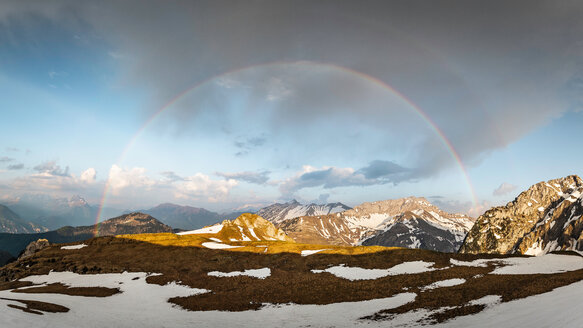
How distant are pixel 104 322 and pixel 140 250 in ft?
157

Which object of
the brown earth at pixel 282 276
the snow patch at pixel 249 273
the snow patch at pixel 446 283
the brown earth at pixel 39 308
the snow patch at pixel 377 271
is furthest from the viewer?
the snow patch at pixel 249 273

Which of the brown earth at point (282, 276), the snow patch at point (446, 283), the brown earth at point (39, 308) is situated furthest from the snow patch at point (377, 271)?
the brown earth at point (39, 308)

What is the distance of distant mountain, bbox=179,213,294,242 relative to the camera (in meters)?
129

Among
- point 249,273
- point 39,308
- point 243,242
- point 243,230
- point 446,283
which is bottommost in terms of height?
point 249,273

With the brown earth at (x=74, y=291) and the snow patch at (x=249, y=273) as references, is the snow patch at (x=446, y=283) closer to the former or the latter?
the snow patch at (x=249, y=273)

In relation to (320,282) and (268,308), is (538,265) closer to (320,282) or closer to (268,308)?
(320,282)

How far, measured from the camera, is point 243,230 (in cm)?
14575

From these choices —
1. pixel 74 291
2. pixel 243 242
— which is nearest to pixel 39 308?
pixel 74 291

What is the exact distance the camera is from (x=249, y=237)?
13712 centimetres

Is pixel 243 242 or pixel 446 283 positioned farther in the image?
pixel 243 242

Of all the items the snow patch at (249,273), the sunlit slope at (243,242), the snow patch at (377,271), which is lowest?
the snow patch at (249,273)

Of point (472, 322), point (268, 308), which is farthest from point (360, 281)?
point (472, 322)

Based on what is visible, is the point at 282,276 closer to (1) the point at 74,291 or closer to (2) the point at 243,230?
(1) the point at 74,291

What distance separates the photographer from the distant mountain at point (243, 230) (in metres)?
129
